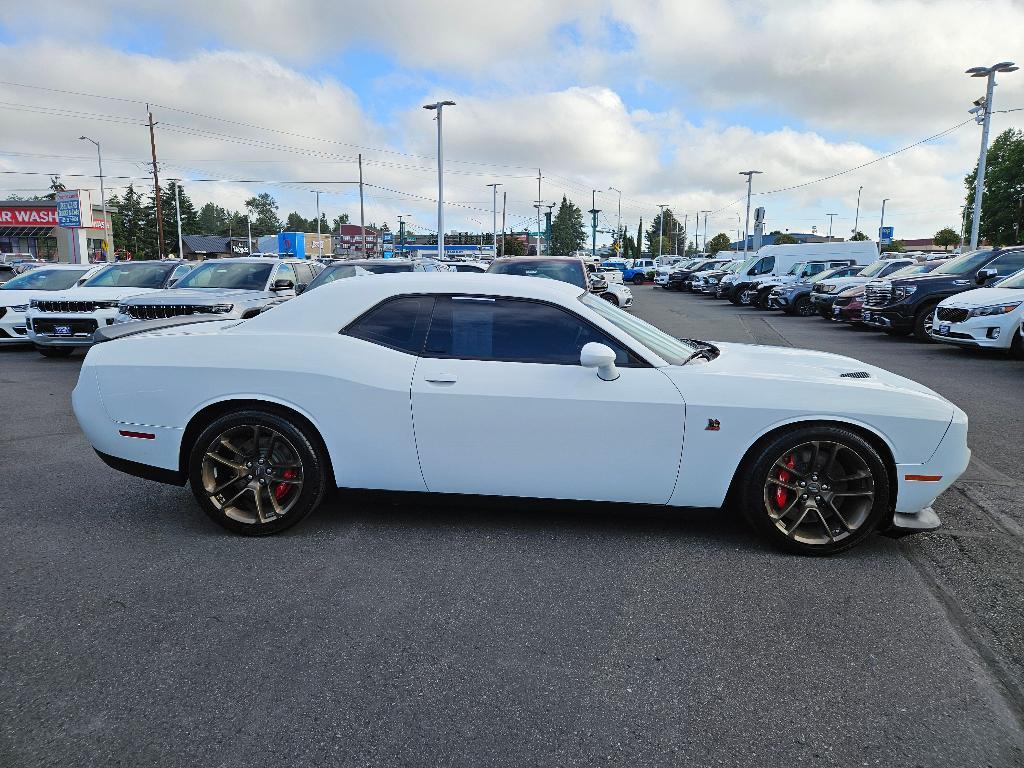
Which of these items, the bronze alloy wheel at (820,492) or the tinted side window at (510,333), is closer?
the bronze alloy wheel at (820,492)

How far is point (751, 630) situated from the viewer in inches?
118

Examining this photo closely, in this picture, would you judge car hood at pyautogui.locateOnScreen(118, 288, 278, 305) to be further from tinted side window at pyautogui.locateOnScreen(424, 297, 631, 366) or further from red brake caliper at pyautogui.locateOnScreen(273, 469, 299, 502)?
tinted side window at pyautogui.locateOnScreen(424, 297, 631, 366)

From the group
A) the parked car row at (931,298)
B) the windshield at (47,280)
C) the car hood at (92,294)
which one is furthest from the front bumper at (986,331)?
the windshield at (47,280)

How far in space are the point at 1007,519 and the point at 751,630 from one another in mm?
2334

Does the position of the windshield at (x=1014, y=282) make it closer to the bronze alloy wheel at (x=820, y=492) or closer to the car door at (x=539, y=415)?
the bronze alloy wheel at (x=820, y=492)

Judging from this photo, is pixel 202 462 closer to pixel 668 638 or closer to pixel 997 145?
pixel 668 638

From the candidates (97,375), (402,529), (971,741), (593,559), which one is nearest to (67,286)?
(97,375)

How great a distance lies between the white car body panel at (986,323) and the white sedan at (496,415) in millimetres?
8845

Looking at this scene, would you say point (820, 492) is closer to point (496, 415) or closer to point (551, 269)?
point (496, 415)

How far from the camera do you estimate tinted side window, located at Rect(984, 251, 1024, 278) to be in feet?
46.1

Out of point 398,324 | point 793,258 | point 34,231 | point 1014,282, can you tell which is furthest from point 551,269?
point 34,231

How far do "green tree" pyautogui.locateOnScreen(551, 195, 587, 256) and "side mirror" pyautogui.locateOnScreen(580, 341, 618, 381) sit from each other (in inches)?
5341

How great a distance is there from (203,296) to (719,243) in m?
139

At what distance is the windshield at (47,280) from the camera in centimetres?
1325
